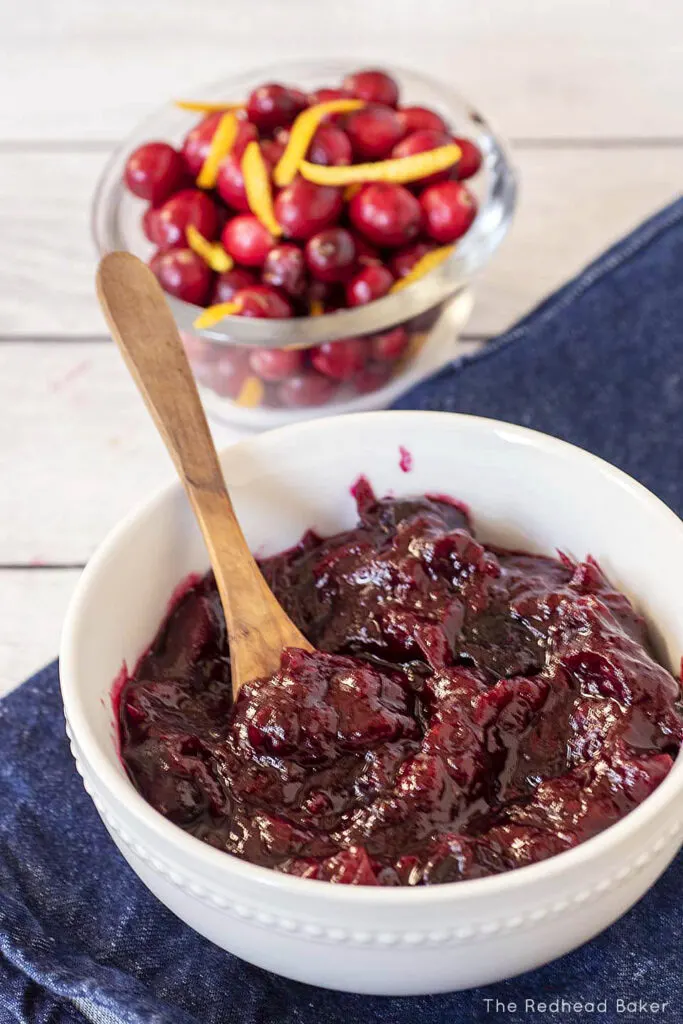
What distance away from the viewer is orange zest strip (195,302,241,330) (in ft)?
4.95

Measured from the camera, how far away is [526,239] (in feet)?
6.54

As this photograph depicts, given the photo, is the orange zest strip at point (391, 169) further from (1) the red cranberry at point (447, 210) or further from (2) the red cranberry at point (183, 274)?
(2) the red cranberry at point (183, 274)

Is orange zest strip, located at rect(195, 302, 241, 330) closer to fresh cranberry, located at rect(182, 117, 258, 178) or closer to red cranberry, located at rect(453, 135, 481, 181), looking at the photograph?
fresh cranberry, located at rect(182, 117, 258, 178)

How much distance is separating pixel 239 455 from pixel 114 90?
1384 mm

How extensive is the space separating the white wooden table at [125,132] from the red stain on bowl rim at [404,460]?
1.64 ft

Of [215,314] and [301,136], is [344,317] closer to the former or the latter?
[215,314]

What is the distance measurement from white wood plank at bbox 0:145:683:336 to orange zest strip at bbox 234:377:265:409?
36 cm

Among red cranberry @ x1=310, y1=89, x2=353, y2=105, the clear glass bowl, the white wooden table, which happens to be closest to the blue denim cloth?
the white wooden table

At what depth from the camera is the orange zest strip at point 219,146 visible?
5.45 ft

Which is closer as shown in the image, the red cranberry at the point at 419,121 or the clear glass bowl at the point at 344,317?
the clear glass bowl at the point at 344,317

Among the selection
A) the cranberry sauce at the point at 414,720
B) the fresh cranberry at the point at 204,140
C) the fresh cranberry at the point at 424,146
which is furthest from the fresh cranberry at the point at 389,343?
the cranberry sauce at the point at 414,720

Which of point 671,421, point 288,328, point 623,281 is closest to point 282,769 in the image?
point 288,328

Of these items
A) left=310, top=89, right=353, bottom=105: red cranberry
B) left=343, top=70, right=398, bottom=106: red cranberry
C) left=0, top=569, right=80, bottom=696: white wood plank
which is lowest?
left=0, top=569, right=80, bottom=696: white wood plank

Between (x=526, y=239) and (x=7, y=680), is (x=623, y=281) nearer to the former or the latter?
(x=526, y=239)
